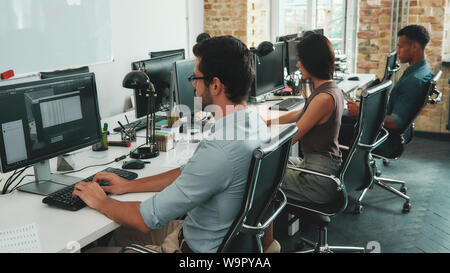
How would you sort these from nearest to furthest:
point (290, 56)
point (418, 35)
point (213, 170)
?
point (213, 170) < point (418, 35) < point (290, 56)

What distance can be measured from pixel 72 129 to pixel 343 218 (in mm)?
2061

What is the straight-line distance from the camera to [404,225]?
3.07 m

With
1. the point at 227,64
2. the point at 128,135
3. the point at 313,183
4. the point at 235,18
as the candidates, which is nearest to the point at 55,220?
the point at 227,64

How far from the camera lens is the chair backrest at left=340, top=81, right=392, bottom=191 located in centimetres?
223

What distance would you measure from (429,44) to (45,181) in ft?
14.7

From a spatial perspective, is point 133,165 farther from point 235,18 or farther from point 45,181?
point 235,18

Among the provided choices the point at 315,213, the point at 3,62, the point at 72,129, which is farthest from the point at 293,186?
the point at 3,62

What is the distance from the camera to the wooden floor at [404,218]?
2.82m

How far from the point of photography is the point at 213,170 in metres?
1.42

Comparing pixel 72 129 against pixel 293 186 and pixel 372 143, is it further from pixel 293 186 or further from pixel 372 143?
pixel 372 143

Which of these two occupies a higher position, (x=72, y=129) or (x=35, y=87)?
(x=35, y=87)

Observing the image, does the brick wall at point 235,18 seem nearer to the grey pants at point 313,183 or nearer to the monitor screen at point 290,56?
the monitor screen at point 290,56

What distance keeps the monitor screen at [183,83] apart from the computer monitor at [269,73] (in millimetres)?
756
